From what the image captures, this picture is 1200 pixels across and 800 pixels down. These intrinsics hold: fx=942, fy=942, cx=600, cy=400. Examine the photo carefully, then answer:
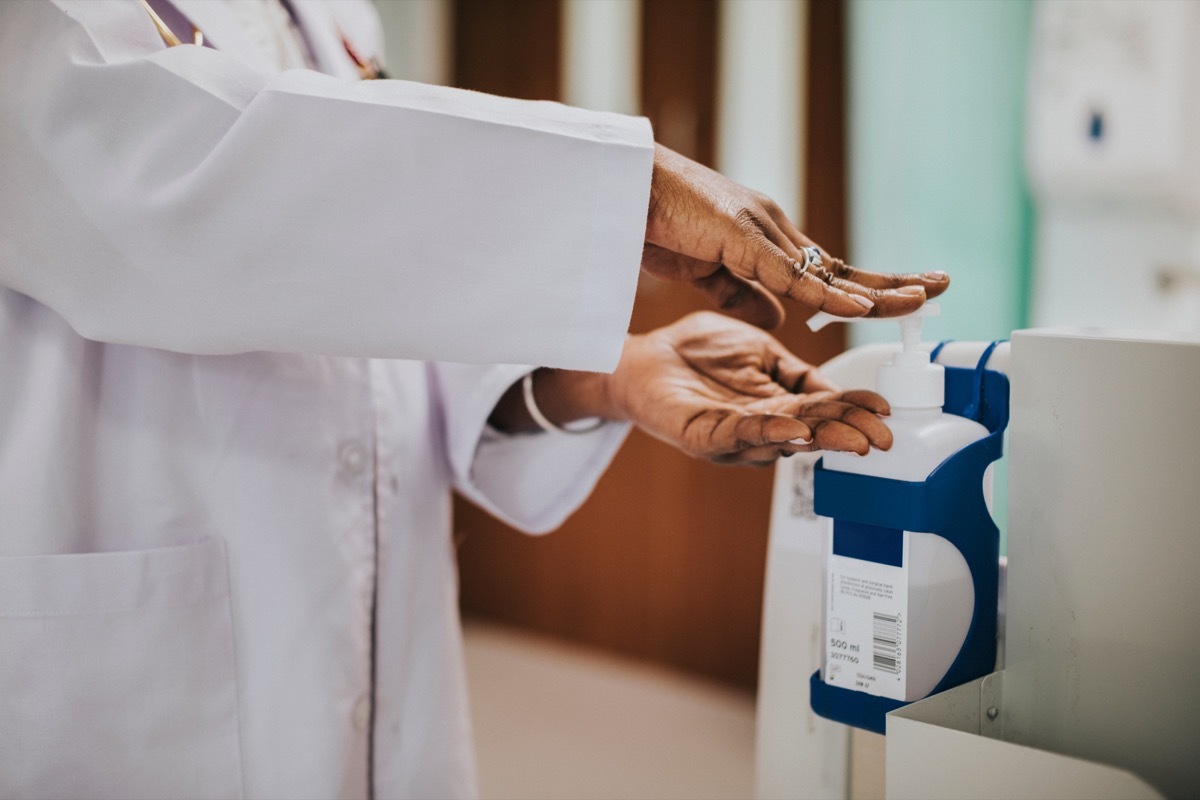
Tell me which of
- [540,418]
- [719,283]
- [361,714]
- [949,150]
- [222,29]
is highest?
[949,150]

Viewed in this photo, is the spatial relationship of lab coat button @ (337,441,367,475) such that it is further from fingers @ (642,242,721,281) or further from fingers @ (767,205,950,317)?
fingers @ (767,205,950,317)

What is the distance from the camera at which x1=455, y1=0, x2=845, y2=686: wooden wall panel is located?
93.9 inches

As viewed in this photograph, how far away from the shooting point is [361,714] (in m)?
0.74

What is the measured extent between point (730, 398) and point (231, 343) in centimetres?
35

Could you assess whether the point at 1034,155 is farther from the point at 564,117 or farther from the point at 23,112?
the point at 23,112

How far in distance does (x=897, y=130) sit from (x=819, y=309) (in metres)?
1.63

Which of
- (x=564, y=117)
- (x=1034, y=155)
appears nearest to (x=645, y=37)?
(x=1034, y=155)

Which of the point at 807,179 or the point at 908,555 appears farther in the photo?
the point at 807,179

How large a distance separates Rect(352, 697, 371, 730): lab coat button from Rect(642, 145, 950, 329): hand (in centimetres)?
43

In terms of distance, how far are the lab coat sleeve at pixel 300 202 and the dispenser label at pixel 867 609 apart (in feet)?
0.62

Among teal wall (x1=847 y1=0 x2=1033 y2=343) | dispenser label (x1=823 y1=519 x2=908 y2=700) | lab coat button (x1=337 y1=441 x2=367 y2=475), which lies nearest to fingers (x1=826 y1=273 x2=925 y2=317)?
dispenser label (x1=823 y1=519 x2=908 y2=700)

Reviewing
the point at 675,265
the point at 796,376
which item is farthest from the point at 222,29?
the point at 796,376

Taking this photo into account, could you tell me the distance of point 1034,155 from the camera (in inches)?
65.1

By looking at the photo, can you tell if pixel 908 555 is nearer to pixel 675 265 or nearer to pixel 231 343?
pixel 675 265
